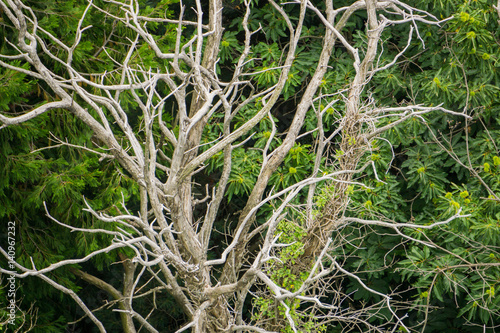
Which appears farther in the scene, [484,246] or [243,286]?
[484,246]

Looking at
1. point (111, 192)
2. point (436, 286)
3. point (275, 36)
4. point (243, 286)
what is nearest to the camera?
point (243, 286)

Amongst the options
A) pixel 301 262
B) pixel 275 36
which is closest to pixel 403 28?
pixel 275 36

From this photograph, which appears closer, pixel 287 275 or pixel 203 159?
pixel 203 159

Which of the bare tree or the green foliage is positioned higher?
the bare tree

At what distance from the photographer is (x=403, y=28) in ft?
18.0

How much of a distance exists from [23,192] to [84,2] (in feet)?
6.10

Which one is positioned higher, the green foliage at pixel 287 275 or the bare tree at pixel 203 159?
the bare tree at pixel 203 159

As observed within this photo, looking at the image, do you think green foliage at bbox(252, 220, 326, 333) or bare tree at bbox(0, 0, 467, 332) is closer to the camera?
bare tree at bbox(0, 0, 467, 332)

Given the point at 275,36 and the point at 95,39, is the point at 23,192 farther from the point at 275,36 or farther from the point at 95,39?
the point at 275,36

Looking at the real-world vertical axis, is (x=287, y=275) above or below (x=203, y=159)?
below

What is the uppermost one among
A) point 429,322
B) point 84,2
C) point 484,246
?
point 84,2

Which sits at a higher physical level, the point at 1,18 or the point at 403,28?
the point at 1,18

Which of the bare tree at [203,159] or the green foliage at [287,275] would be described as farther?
the green foliage at [287,275]

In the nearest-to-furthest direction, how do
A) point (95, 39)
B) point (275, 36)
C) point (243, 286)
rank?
point (243, 286) → point (95, 39) → point (275, 36)
